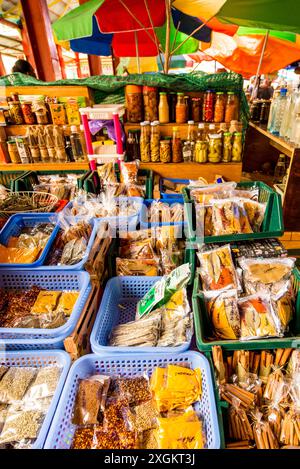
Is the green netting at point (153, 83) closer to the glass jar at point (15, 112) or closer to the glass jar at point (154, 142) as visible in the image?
the glass jar at point (15, 112)

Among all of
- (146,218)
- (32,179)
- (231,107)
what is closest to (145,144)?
(231,107)

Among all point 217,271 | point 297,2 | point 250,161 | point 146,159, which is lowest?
point 250,161

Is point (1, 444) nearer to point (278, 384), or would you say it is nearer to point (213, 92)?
point (278, 384)

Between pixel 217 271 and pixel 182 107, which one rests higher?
pixel 182 107

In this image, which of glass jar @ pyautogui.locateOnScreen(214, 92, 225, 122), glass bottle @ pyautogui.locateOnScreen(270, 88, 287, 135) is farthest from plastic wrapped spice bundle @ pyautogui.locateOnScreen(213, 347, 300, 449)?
glass bottle @ pyautogui.locateOnScreen(270, 88, 287, 135)

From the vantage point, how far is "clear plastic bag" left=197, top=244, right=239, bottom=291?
4.03ft

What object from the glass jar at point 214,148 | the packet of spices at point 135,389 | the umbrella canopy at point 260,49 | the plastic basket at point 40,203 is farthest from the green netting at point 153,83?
the umbrella canopy at point 260,49

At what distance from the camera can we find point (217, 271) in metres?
1.26

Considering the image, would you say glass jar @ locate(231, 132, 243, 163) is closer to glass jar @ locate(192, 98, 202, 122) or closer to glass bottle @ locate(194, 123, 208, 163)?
glass bottle @ locate(194, 123, 208, 163)

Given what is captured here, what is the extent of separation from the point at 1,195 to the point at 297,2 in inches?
103

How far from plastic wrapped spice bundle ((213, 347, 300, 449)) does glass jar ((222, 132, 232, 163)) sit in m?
1.88

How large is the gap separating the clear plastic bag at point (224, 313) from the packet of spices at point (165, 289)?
0.15m
